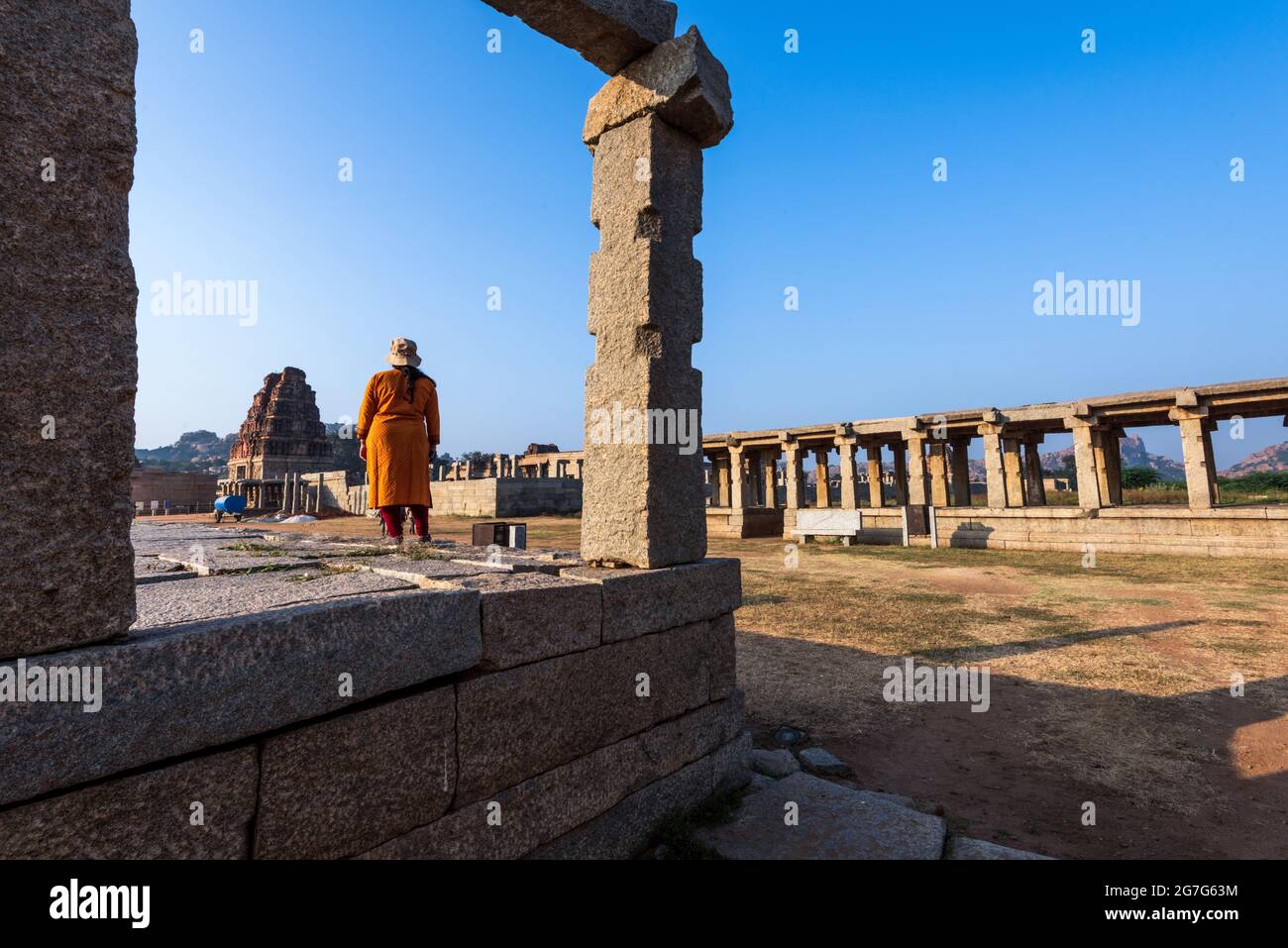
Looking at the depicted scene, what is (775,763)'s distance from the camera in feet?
12.6

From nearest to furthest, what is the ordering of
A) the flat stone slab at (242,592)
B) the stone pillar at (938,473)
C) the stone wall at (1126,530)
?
the flat stone slab at (242,592) < the stone wall at (1126,530) < the stone pillar at (938,473)

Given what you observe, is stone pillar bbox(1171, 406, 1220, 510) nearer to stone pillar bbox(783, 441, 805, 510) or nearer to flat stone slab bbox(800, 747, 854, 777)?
stone pillar bbox(783, 441, 805, 510)

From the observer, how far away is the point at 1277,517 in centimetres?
1311

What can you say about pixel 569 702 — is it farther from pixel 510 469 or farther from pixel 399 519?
pixel 510 469

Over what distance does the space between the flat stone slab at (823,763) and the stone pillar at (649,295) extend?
1.58 m

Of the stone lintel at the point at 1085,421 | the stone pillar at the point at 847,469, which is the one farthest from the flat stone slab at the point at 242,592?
the stone pillar at the point at 847,469

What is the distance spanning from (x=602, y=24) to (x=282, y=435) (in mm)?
56718

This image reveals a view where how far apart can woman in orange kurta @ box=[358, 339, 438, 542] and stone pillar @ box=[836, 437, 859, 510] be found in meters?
17.6

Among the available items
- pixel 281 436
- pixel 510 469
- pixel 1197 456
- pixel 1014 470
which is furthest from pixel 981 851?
pixel 281 436

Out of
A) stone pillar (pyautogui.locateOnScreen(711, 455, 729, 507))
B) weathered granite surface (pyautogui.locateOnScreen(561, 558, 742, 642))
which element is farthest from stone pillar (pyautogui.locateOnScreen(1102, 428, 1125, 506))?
weathered granite surface (pyautogui.locateOnScreen(561, 558, 742, 642))

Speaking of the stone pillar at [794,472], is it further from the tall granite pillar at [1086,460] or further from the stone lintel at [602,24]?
the stone lintel at [602,24]

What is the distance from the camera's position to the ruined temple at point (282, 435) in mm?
50250
